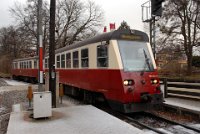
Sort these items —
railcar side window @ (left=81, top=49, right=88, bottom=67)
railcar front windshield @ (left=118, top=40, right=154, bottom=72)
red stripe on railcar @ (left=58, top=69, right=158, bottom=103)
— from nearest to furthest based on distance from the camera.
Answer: red stripe on railcar @ (left=58, top=69, right=158, bottom=103) < railcar front windshield @ (left=118, top=40, right=154, bottom=72) < railcar side window @ (left=81, top=49, right=88, bottom=67)

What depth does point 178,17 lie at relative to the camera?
37.3m

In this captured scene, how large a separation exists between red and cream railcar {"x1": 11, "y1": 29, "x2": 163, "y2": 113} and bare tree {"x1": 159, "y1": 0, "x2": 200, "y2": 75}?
2627 centimetres

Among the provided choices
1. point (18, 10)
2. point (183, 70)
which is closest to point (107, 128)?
point (183, 70)

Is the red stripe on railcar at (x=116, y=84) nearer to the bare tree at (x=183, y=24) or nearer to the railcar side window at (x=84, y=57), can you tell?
the railcar side window at (x=84, y=57)

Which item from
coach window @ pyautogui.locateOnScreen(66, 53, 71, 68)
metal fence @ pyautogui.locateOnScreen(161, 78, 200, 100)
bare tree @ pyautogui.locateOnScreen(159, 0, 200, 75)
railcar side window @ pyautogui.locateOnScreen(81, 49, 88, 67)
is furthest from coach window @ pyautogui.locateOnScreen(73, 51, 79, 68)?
bare tree @ pyautogui.locateOnScreen(159, 0, 200, 75)

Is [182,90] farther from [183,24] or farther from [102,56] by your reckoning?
[183,24]

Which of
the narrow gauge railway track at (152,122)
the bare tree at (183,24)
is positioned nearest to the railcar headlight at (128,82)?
the narrow gauge railway track at (152,122)

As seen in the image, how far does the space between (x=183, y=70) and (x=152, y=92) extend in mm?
31646

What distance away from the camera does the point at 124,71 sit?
33.6ft

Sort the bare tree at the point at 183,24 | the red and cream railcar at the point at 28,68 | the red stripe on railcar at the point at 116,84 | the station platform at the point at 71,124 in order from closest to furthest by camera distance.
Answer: the station platform at the point at 71,124
the red stripe on railcar at the point at 116,84
the red and cream railcar at the point at 28,68
the bare tree at the point at 183,24

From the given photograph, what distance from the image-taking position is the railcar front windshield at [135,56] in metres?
10.5

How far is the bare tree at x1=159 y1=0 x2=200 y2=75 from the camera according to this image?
36.2 m

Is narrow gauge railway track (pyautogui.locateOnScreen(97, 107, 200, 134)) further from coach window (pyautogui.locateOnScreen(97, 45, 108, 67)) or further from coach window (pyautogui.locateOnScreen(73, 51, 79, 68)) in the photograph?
coach window (pyautogui.locateOnScreen(73, 51, 79, 68))

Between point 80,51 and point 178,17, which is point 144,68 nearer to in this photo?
point 80,51
